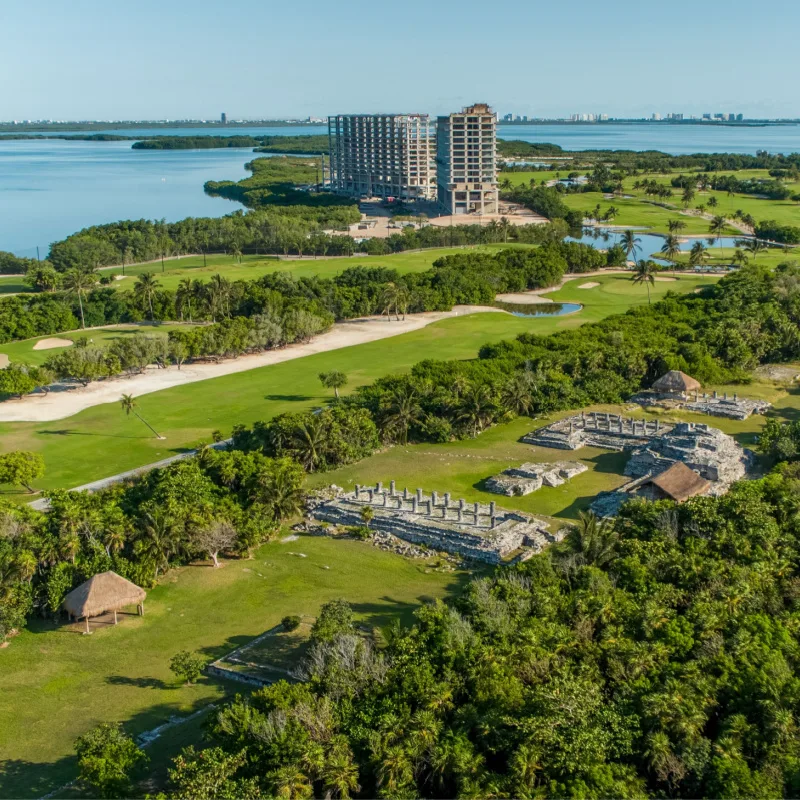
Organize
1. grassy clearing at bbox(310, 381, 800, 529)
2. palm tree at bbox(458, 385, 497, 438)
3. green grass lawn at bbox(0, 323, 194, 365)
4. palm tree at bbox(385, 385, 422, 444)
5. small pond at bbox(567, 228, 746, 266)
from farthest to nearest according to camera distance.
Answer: small pond at bbox(567, 228, 746, 266)
green grass lawn at bbox(0, 323, 194, 365)
palm tree at bbox(458, 385, 497, 438)
palm tree at bbox(385, 385, 422, 444)
grassy clearing at bbox(310, 381, 800, 529)

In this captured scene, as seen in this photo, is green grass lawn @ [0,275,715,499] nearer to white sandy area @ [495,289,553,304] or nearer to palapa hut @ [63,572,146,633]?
white sandy area @ [495,289,553,304]

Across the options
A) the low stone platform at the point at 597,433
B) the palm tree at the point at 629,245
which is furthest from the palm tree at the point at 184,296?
the palm tree at the point at 629,245

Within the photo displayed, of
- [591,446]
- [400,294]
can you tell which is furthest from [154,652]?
[400,294]

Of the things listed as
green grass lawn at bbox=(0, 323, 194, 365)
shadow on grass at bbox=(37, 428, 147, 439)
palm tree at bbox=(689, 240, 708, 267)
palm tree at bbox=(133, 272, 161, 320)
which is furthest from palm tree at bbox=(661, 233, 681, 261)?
shadow on grass at bbox=(37, 428, 147, 439)

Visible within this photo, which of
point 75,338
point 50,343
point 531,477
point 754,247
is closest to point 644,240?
point 754,247

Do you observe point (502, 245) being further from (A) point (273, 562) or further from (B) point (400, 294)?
Result: (A) point (273, 562)

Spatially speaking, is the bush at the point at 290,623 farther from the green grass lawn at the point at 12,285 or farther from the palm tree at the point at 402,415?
the green grass lawn at the point at 12,285

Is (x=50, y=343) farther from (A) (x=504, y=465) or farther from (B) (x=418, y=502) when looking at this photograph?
(B) (x=418, y=502)
